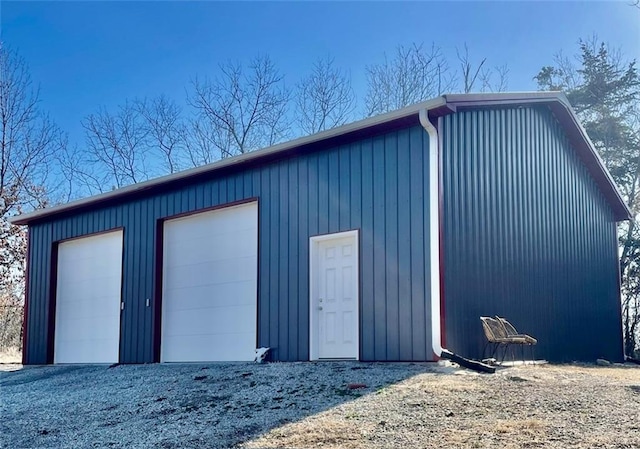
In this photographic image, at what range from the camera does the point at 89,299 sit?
1419 cm

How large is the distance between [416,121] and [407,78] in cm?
1419

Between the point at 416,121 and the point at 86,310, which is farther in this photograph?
the point at 86,310

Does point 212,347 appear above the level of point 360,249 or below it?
below

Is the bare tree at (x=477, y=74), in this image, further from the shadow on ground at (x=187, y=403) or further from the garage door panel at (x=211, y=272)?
the shadow on ground at (x=187, y=403)

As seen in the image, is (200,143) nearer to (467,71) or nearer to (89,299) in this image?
(467,71)

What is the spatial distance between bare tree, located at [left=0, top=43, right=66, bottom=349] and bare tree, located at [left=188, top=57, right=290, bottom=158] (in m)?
5.23

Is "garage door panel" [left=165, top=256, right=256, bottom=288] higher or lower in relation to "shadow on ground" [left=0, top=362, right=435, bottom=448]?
higher

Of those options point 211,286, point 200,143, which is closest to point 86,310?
point 211,286

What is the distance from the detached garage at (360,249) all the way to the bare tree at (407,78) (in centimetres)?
945

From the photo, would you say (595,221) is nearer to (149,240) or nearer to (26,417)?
(149,240)

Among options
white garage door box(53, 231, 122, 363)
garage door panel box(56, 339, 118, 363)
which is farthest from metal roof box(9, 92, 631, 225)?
garage door panel box(56, 339, 118, 363)

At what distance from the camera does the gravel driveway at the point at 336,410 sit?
18.4 ft

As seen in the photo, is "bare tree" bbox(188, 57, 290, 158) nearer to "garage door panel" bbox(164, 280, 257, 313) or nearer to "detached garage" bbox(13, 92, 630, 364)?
"detached garage" bbox(13, 92, 630, 364)

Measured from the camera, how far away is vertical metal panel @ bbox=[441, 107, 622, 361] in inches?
375
